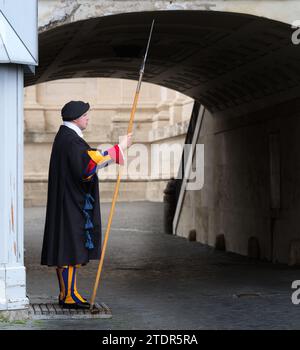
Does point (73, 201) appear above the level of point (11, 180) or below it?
below

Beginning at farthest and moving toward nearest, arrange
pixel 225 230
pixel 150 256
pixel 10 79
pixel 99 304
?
pixel 225 230
pixel 150 256
pixel 99 304
pixel 10 79

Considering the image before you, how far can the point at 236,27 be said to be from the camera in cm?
1023

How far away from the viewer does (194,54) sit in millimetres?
12523

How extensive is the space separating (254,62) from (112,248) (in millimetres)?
5530

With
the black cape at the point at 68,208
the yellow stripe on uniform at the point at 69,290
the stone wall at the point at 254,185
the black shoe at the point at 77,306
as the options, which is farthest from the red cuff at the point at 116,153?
the stone wall at the point at 254,185

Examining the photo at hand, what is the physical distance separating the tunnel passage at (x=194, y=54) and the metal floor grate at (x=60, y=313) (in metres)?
2.43

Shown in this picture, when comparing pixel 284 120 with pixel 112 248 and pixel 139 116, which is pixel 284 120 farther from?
pixel 139 116

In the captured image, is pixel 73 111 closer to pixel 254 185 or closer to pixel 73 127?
pixel 73 127

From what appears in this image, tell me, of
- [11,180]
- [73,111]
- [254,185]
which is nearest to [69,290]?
[11,180]

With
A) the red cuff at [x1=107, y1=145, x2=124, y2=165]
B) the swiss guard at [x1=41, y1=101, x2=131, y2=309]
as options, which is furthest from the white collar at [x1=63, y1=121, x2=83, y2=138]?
the red cuff at [x1=107, y1=145, x2=124, y2=165]

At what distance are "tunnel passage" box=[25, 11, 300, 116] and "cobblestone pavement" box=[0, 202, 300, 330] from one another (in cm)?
234

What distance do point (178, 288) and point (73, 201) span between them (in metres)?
2.68

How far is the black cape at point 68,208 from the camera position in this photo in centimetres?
846
